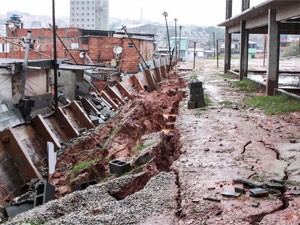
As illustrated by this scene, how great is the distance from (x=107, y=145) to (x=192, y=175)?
518 cm

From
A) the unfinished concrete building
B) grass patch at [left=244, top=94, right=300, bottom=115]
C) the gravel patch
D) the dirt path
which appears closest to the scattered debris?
the dirt path

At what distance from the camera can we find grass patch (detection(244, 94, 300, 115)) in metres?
12.1

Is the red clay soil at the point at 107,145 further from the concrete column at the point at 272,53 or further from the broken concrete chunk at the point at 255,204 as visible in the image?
the broken concrete chunk at the point at 255,204

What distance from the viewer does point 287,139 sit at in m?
8.51

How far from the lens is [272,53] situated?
16.1m

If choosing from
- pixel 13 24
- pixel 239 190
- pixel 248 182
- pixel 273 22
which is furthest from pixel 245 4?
pixel 13 24

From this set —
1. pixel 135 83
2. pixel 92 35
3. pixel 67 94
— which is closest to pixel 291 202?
pixel 67 94

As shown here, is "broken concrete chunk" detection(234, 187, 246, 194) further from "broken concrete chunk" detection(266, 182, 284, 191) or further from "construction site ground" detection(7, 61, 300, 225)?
"broken concrete chunk" detection(266, 182, 284, 191)

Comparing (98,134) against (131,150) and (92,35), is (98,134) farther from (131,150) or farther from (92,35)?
(92,35)

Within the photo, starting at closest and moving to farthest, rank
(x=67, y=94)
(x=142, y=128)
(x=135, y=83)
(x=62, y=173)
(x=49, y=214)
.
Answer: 1. (x=49, y=214)
2. (x=62, y=173)
3. (x=142, y=128)
4. (x=67, y=94)
5. (x=135, y=83)

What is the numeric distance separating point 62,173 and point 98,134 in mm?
3345

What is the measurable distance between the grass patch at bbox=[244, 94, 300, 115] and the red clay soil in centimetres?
262

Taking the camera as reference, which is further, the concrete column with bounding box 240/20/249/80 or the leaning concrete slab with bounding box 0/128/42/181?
the concrete column with bounding box 240/20/249/80

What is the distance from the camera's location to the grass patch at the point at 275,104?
12125 mm
